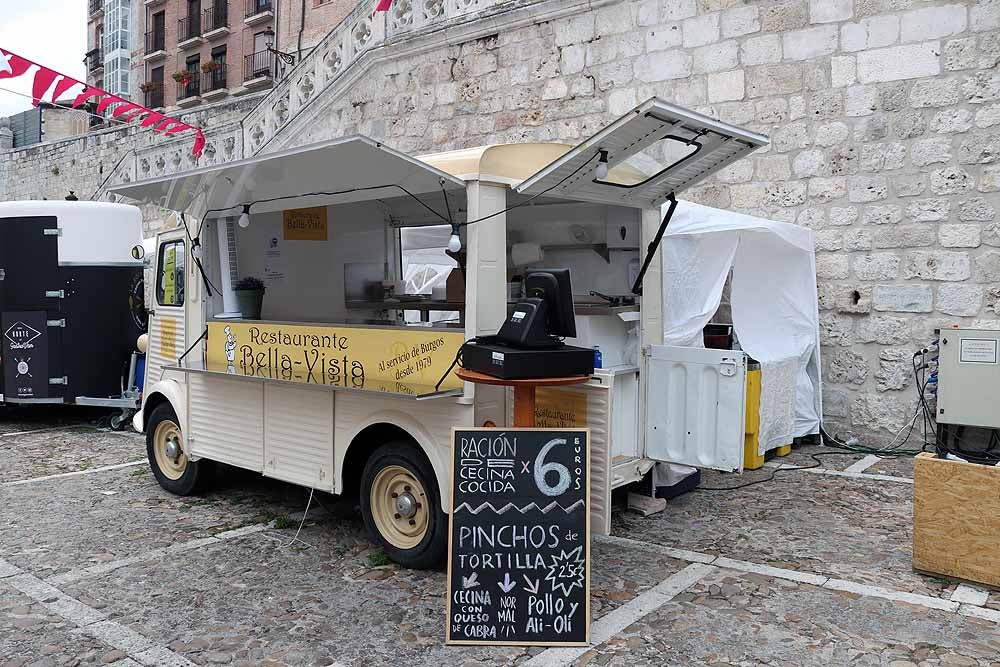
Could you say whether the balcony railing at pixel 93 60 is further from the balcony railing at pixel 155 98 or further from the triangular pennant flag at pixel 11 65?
the triangular pennant flag at pixel 11 65

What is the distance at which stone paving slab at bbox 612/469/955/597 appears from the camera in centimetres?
475

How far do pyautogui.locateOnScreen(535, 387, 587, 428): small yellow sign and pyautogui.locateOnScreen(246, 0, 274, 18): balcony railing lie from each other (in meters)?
34.2

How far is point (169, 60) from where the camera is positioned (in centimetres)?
4103

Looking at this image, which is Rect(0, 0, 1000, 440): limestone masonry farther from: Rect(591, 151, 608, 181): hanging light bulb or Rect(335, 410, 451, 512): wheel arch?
Rect(335, 410, 451, 512): wheel arch

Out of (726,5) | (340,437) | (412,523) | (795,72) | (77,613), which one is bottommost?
(77,613)

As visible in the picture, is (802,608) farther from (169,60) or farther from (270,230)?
(169,60)

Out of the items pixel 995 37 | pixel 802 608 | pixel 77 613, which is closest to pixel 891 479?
pixel 802 608

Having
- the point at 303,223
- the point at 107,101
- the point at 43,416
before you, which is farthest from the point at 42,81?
the point at 303,223

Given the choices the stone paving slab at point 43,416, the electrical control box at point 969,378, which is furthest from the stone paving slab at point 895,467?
the stone paving slab at point 43,416

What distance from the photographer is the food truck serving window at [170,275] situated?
6.48 m

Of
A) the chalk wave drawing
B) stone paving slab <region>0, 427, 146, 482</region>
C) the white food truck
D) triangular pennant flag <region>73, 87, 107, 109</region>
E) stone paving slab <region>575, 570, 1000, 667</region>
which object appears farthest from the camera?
triangular pennant flag <region>73, 87, 107, 109</region>

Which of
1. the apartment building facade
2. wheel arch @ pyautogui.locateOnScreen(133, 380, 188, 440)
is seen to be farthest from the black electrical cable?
the apartment building facade

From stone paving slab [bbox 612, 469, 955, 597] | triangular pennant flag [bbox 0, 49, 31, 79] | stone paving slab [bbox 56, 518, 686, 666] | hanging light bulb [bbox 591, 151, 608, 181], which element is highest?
triangular pennant flag [bbox 0, 49, 31, 79]

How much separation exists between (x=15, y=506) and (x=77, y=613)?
2.55 metres
